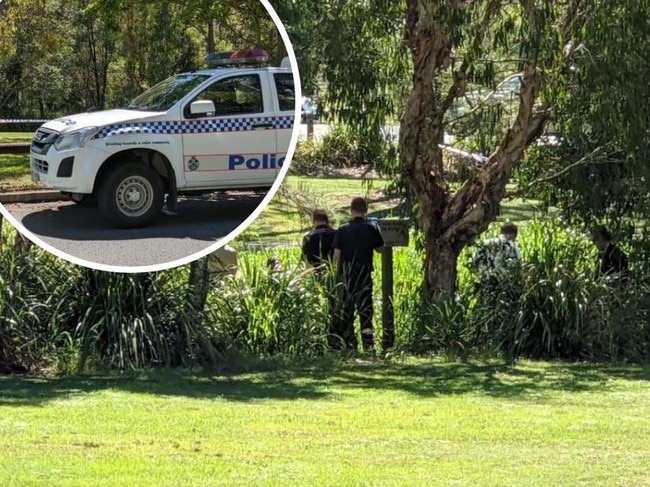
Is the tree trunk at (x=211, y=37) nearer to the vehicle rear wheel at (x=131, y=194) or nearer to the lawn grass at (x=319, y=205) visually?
the vehicle rear wheel at (x=131, y=194)

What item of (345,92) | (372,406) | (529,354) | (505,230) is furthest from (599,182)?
(372,406)

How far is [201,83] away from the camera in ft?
12.1

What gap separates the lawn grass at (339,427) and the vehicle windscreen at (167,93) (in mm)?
3531

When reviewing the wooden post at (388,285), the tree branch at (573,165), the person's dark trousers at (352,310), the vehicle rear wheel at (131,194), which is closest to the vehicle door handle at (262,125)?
the vehicle rear wheel at (131,194)

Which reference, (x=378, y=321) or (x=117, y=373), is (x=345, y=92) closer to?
(x=378, y=321)

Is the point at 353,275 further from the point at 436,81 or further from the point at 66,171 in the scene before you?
the point at 66,171

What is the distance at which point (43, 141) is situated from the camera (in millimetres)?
3469

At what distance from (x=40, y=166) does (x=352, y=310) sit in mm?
9935

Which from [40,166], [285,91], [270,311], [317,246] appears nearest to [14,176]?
[40,166]

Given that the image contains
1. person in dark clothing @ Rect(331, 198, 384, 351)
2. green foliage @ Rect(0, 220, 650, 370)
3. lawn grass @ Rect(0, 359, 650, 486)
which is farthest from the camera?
person in dark clothing @ Rect(331, 198, 384, 351)

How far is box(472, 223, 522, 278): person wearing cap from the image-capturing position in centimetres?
1342

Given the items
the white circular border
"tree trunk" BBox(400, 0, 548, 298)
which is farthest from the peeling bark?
A: the white circular border

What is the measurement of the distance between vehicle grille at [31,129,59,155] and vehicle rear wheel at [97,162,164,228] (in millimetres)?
206

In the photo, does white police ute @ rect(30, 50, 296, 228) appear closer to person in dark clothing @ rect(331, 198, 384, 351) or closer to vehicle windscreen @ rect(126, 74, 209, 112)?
vehicle windscreen @ rect(126, 74, 209, 112)
